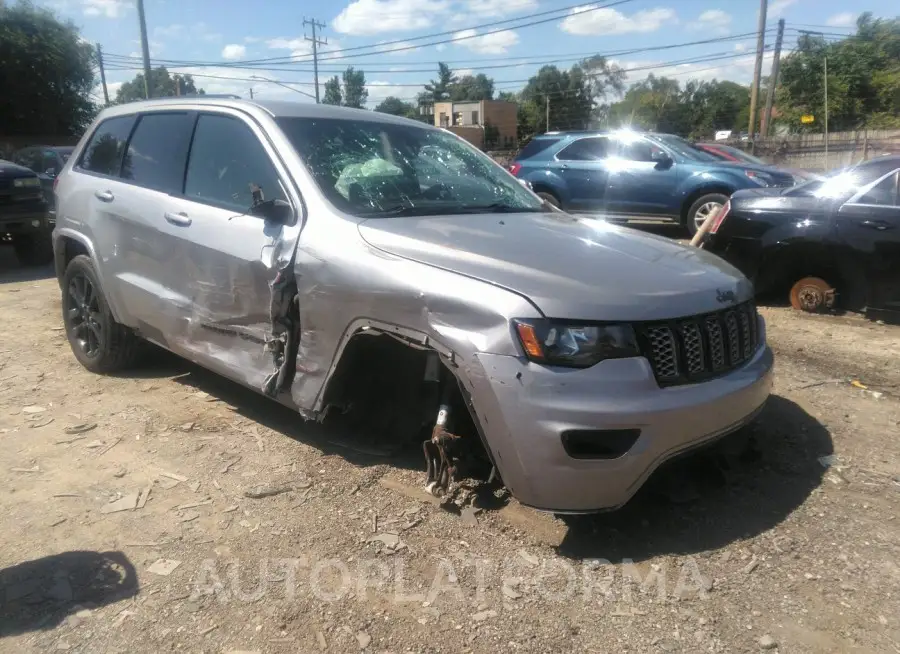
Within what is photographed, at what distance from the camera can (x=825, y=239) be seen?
6180 mm

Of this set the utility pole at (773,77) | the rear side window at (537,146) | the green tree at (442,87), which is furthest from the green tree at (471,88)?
the rear side window at (537,146)

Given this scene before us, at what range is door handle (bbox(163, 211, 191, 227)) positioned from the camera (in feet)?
12.9

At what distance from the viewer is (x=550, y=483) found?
8.57ft

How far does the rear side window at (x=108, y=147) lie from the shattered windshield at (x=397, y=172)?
1.63m

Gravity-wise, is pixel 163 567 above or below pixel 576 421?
below

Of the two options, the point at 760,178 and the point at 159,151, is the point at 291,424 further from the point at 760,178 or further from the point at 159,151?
the point at 760,178

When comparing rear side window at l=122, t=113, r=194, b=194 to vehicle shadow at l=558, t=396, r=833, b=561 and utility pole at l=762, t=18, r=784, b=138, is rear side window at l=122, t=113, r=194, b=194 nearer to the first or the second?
vehicle shadow at l=558, t=396, r=833, b=561

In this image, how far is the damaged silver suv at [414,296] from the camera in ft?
8.52

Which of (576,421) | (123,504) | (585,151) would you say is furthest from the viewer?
(585,151)

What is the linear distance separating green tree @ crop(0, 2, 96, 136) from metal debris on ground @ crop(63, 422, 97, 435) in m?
32.7

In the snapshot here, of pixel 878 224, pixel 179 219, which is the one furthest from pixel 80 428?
pixel 878 224

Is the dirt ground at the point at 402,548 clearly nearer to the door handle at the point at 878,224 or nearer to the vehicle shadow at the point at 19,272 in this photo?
the door handle at the point at 878,224

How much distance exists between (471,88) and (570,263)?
97361 millimetres

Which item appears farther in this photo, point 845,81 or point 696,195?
point 845,81
